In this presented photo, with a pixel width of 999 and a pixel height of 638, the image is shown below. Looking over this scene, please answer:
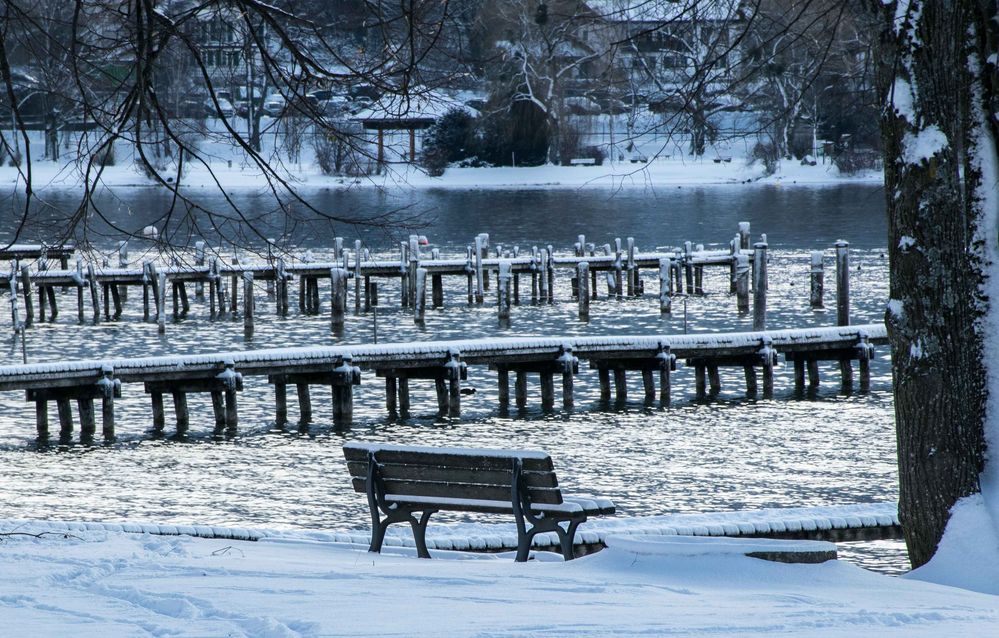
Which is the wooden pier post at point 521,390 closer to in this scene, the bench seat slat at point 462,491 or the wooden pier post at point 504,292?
the wooden pier post at point 504,292

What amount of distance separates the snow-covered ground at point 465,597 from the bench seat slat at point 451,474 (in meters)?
0.92

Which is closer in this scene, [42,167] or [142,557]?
[142,557]

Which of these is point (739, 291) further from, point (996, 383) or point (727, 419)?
point (996, 383)

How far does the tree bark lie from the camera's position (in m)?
7.16

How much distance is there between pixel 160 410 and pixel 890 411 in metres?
10.0

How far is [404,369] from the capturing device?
18.7m

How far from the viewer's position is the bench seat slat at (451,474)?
8.10 m

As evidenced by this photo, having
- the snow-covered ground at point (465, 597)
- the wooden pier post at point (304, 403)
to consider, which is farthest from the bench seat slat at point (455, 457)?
the wooden pier post at point (304, 403)

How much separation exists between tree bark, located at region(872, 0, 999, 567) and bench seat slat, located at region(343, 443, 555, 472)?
2.20 meters

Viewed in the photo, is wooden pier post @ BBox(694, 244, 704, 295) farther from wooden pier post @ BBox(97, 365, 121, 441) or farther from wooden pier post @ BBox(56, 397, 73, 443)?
wooden pier post @ BBox(56, 397, 73, 443)

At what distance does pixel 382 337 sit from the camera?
27344mm

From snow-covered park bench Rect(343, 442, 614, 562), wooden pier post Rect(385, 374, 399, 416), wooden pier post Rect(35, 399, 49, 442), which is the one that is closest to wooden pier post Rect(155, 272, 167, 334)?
wooden pier post Rect(385, 374, 399, 416)

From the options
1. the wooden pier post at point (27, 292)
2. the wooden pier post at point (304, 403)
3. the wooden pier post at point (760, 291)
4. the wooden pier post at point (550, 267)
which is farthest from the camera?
the wooden pier post at point (550, 267)

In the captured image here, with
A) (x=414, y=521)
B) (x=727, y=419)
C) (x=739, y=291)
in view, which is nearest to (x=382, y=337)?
(x=739, y=291)
